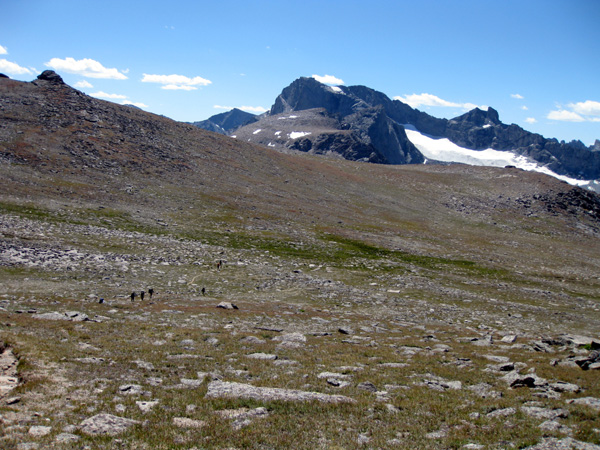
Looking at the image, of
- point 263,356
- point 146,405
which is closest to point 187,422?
point 146,405

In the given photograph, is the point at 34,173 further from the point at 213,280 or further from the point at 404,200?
the point at 404,200

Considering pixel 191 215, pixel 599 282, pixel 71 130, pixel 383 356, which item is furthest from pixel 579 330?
pixel 71 130

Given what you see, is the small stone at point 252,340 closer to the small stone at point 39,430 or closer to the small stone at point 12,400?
the small stone at point 12,400

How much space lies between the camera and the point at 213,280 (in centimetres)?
3494

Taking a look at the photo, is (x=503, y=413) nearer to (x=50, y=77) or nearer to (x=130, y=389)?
(x=130, y=389)

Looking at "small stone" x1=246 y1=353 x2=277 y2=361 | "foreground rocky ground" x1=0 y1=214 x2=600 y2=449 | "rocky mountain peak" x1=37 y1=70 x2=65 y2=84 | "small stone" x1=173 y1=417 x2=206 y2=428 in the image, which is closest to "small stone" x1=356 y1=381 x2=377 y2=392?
"foreground rocky ground" x1=0 y1=214 x2=600 y2=449

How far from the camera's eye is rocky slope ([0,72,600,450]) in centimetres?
1184

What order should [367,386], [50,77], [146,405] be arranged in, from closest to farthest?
[146,405] < [367,386] < [50,77]

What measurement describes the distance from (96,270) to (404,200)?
245 ft

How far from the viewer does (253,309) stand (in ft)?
95.6

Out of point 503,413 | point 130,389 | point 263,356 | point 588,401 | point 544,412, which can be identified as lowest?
point 263,356

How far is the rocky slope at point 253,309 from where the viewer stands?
11.8 m

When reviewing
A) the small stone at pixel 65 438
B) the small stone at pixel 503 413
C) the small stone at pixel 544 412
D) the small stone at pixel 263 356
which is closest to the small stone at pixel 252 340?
the small stone at pixel 263 356

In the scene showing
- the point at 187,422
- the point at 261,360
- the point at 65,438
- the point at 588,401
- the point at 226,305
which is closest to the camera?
the point at 65,438
